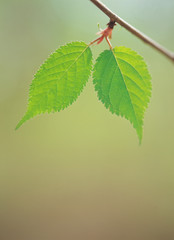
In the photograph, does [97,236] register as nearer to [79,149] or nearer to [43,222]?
[43,222]

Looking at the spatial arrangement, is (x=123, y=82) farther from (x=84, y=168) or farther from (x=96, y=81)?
(x=84, y=168)

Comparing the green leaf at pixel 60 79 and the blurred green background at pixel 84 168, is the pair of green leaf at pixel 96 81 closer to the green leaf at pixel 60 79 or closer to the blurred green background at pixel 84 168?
the green leaf at pixel 60 79

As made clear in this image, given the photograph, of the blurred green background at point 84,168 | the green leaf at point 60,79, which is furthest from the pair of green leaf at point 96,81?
the blurred green background at point 84,168

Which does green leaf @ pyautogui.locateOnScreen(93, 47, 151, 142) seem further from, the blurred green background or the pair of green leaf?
the blurred green background

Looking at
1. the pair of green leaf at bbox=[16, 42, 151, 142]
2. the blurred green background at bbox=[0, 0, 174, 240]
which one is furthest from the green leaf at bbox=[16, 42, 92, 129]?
the blurred green background at bbox=[0, 0, 174, 240]

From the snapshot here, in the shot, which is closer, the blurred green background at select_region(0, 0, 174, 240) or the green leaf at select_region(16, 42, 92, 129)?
the green leaf at select_region(16, 42, 92, 129)

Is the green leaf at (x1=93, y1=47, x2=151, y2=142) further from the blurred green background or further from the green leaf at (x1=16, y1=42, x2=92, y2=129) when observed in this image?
the blurred green background

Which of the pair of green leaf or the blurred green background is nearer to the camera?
the pair of green leaf
